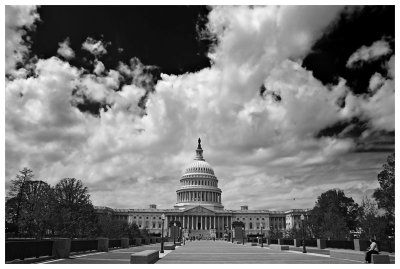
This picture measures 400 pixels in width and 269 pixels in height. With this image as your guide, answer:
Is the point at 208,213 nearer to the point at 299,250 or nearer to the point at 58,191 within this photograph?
the point at 58,191

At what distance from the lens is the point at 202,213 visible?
18250cm

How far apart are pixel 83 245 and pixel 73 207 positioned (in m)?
22.7

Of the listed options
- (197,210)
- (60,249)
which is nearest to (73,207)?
(60,249)

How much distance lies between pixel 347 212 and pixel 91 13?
85.4m

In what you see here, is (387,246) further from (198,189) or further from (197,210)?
(198,189)

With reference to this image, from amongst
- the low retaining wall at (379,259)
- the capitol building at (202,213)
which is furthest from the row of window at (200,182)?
the low retaining wall at (379,259)

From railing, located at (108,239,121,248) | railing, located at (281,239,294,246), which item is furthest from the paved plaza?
railing, located at (281,239,294,246)

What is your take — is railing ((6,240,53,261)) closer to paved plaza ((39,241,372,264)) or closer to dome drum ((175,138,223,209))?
paved plaza ((39,241,372,264))

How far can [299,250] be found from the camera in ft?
134

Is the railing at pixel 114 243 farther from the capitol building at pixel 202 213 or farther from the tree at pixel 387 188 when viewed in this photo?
the capitol building at pixel 202 213

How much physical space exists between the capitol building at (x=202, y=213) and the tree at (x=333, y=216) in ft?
306

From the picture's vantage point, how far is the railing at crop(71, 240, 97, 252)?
31827 mm

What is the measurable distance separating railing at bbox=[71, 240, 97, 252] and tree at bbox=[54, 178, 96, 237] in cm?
1442

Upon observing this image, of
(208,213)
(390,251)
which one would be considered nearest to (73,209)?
(390,251)
